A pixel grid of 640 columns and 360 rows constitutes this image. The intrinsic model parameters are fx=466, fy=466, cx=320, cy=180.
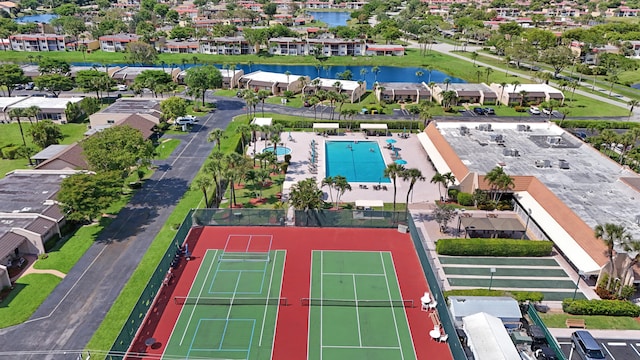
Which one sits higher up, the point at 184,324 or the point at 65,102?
the point at 65,102

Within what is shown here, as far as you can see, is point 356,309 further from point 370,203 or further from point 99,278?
point 99,278

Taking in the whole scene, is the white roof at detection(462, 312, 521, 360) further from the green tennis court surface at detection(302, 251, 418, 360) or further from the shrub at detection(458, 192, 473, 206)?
the shrub at detection(458, 192, 473, 206)

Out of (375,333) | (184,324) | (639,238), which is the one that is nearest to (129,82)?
(184,324)

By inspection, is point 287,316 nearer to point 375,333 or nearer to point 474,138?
point 375,333

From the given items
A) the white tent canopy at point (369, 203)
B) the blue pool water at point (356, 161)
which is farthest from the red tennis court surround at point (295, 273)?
the blue pool water at point (356, 161)

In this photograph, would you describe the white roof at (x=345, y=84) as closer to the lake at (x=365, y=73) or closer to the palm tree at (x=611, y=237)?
the lake at (x=365, y=73)
